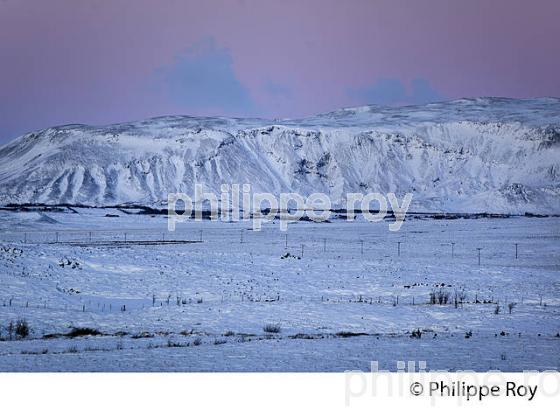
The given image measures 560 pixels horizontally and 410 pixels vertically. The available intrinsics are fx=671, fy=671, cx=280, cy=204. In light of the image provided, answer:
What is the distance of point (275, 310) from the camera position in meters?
16.4

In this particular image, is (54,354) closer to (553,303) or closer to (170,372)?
(170,372)

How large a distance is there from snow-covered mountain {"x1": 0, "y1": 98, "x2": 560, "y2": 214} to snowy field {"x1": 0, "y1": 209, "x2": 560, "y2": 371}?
264 ft

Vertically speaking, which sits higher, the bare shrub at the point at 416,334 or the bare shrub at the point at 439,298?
the bare shrub at the point at 439,298

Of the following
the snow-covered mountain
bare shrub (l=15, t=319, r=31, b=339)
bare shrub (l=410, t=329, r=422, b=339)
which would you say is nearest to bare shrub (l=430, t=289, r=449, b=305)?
bare shrub (l=410, t=329, r=422, b=339)

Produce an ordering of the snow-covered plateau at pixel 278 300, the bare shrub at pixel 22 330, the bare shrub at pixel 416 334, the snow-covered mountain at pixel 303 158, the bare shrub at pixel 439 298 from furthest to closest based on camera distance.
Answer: the snow-covered mountain at pixel 303 158 < the bare shrub at pixel 439 298 < the bare shrub at pixel 22 330 < the bare shrub at pixel 416 334 < the snow-covered plateau at pixel 278 300

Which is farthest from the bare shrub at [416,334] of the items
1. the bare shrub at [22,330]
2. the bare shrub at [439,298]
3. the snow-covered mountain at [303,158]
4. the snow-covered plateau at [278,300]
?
the snow-covered mountain at [303,158]

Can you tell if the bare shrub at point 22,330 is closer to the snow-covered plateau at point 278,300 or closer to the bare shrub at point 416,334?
the snow-covered plateau at point 278,300

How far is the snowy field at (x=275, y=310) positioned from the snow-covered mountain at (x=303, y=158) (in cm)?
8048

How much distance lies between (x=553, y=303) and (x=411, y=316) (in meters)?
4.76

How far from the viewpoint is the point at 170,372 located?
1008 cm

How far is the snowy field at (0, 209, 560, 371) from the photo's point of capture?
1109 centimetres

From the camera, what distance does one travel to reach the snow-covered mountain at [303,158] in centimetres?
11281
